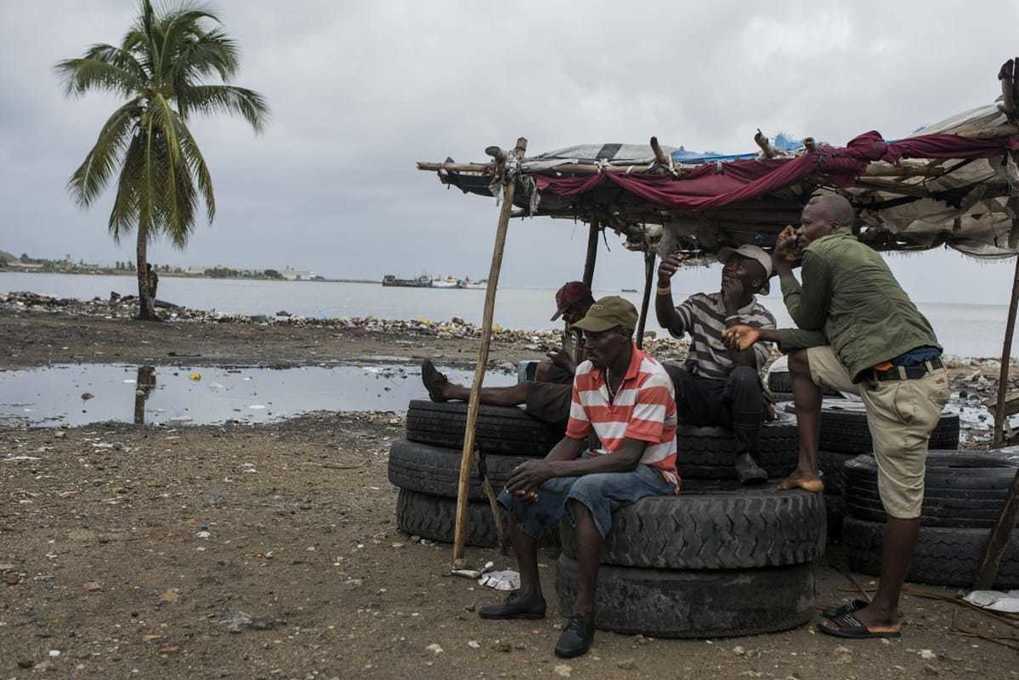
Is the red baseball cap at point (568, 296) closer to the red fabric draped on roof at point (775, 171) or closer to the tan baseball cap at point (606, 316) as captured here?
the red fabric draped on roof at point (775, 171)

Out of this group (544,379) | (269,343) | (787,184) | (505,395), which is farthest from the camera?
(269,343)

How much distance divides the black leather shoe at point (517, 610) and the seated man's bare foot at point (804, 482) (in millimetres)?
1460

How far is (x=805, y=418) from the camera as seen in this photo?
16.1 feet

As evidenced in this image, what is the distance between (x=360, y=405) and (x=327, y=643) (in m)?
9.32

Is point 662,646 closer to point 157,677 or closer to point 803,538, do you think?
point 803,538

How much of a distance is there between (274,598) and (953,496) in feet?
12.9

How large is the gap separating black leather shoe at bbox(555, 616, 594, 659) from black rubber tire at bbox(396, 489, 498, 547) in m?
1.75

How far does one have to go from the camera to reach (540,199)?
614 centimetres

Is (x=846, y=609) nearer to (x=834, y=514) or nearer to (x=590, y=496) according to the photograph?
(x=590, y=496)

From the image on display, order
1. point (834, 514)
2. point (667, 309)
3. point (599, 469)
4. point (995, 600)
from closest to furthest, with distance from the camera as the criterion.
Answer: point (599, 469) < point (995, 600) < point (667, 309) < point (834, 514)

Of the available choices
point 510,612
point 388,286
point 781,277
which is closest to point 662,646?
point 510,612

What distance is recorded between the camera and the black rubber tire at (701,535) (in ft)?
14.7

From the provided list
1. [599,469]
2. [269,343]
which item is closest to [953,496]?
[599,469]

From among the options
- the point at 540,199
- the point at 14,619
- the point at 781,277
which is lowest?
the point at 14,619
